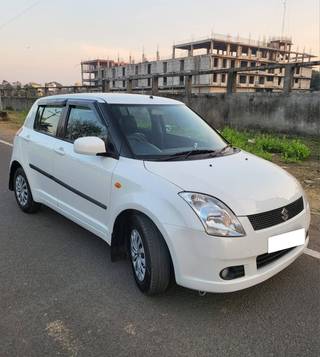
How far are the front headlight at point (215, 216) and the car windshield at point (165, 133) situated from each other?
72cm

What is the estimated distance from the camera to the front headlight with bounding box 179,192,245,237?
102 inches

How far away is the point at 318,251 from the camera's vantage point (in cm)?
384

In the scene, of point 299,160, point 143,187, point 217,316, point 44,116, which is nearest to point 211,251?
point 217,316

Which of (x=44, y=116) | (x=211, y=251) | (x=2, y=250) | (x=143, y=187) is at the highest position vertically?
(x=44, y=116)

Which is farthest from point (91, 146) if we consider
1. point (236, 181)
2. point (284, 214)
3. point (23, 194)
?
point (23, 194)

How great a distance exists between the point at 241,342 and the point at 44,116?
3547mm

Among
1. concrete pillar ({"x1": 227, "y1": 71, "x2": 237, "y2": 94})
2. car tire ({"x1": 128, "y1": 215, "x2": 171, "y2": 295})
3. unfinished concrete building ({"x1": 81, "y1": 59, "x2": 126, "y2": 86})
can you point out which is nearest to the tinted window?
car tire ({"x1": 128, "y1": 215, "x2": 171, "y2": 295})

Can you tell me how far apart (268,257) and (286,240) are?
0.21m

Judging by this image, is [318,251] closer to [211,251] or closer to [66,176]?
[211,251]

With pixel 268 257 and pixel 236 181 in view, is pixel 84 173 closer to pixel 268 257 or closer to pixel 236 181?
pixel 236 181

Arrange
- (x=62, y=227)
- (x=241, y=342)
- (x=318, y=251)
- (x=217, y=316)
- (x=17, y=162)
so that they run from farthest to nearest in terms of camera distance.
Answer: (x=17, y=162) → (x=62, y=227) → (x=318, y=251) → (x=217, y=316) → (x=241, y=342)

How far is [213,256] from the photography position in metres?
2.58

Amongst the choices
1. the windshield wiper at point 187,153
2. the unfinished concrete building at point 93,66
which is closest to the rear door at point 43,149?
the windshield wiper at point 187,153

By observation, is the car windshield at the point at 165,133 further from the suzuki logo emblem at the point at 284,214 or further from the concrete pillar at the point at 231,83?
the concrete pillar at the point at 231,83
